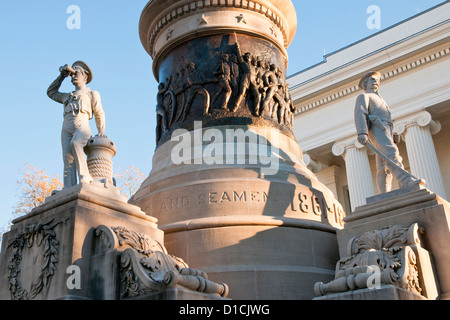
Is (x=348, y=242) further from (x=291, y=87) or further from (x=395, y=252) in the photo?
(x=291, y=87)

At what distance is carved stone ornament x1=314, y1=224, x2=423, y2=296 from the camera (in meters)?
6.85

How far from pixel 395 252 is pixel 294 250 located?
2.22 m

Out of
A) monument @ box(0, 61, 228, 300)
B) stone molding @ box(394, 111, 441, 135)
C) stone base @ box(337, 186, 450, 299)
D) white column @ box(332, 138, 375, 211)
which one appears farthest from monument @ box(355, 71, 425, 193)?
white column @ box(332, 138, 375, 211)

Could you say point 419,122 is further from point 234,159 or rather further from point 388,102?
point 234,159

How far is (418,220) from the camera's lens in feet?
28.1

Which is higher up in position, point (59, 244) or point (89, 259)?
point (59, 244)

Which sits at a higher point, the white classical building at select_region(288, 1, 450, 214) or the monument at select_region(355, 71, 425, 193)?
the white classical building at select_region(288, 1, 450, 214)

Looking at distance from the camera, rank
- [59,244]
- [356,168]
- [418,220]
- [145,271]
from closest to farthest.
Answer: [145,271], [59,244], [418,220], [356,168]

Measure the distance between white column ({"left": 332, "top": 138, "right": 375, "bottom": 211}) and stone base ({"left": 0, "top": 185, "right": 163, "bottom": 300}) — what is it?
26.1 meters

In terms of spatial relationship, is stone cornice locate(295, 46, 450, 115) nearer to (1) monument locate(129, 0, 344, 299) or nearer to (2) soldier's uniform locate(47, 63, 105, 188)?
(1) monument locate(129, 0, 344, 299)

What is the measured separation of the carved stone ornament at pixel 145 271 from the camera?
6613 mm

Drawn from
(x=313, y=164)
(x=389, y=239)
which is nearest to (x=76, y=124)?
(x=389, y=239)

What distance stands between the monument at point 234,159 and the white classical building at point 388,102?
63.4 ft

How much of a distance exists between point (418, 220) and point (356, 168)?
85.7ft
